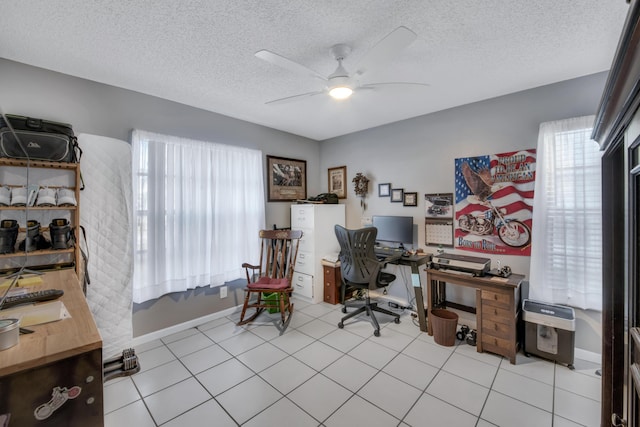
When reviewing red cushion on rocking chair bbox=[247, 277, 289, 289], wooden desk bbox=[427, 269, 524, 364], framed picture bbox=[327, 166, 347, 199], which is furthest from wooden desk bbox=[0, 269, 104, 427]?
framed picture bbox=[327, 166, 347, 199]

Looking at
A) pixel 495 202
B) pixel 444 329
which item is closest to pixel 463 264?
pixel 444 329

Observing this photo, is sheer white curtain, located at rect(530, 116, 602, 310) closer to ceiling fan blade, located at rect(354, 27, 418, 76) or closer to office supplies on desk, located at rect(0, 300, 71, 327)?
ceiling fan blade, located at rect(354, 27, 418, 76)

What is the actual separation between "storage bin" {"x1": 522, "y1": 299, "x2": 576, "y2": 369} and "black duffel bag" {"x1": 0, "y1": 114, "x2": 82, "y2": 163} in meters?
4.01

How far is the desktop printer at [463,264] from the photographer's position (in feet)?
8.21

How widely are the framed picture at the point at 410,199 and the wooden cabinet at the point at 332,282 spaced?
3.98 feet

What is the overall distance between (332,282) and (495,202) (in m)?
2.15

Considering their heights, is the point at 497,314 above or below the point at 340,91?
below

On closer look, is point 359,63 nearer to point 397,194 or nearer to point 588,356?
point 397,194

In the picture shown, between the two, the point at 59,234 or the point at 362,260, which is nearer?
the point at 59,234

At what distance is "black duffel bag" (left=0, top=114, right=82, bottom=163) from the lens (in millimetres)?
1849

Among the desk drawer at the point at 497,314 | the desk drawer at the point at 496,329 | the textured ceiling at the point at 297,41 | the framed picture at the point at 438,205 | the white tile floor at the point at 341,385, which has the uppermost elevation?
the textured ceiling at the point at 297,41

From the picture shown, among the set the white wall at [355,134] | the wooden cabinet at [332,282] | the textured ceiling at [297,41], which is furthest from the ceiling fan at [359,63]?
the wooden cabinet at [332,282]

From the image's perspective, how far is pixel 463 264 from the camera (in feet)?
8.51

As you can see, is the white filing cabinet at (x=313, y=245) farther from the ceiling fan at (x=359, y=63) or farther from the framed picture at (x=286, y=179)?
the ceiling fan at (x=359, y=63)
